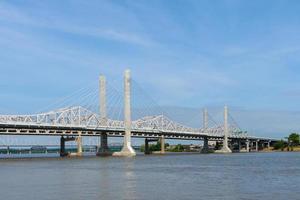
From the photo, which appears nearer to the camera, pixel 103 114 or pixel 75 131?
pixel 103 114

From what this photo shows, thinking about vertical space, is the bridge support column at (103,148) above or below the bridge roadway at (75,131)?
below

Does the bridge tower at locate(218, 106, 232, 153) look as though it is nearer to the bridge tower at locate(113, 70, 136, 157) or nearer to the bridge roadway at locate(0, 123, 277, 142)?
the bridge roadway at locate(0, 123, 277, 142)

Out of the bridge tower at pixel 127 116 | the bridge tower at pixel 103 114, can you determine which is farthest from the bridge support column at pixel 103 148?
the bridge tower at pixel 127 116

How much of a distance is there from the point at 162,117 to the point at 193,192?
477 ft

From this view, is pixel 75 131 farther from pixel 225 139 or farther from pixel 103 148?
pixel 225 139

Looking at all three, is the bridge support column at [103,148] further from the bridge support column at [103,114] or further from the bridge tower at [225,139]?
the bridge tower at [225,139]

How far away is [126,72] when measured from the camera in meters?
123

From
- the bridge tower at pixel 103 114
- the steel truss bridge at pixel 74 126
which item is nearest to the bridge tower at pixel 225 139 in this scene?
the steel truss bridge at pixel 74 126

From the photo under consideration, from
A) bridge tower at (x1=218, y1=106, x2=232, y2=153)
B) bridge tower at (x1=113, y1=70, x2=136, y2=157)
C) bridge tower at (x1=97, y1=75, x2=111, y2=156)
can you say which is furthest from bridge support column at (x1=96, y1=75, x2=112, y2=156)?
bridge tower at (x1=218, y1=106, x2=232, y2=153)

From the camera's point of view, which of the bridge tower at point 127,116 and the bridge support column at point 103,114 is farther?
the bridge support column at point 103,114

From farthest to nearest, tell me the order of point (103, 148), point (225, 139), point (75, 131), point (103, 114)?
point (225, 139), point (75, 131), point (103, 148), point (103, 114)

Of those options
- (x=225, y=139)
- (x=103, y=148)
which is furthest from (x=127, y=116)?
(x=225, y=139)

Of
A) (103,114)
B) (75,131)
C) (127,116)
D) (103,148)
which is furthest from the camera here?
(75,131)

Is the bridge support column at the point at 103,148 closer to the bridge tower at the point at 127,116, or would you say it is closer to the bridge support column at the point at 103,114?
the bridge support column at the point at 103,114
